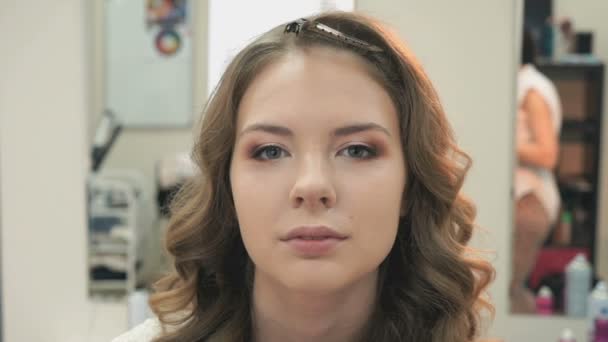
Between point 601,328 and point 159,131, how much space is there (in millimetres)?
1186

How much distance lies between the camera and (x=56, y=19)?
185 centimetres

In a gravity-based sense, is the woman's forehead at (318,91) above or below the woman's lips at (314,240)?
above

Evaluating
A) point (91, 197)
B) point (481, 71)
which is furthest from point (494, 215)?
point (91, 197)

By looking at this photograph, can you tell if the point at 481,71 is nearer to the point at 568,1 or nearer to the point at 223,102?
the point at 568,1

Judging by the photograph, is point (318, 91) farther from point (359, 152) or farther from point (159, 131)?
point (159, 131)

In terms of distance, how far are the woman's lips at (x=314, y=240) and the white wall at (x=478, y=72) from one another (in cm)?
95

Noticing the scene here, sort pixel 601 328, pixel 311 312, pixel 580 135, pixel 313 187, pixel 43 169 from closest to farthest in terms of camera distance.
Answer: pixel 313 187
pixel 311 312
pixel 601 328
pixel 580 135
pixel 43 169

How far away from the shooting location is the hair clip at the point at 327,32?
0.96 m

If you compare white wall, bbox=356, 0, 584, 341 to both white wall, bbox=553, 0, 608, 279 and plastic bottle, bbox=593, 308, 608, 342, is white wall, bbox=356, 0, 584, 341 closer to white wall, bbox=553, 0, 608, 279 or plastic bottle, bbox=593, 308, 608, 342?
white wall, bbox=553, 0, 608, 279

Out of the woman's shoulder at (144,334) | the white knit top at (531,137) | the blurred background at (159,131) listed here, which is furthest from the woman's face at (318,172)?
the white knit top at (531,137)

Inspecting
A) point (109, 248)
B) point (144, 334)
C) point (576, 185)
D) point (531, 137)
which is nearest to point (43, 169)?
point (109, 248)

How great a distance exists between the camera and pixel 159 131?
1.84 m

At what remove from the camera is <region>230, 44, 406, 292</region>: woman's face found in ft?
2.90

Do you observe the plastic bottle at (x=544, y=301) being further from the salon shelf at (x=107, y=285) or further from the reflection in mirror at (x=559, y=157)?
the salon shelf at (x=107, y=285)
